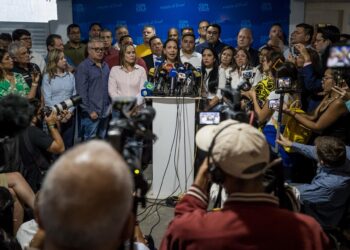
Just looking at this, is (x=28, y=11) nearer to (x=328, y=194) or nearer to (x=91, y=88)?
(x=91, y=88)

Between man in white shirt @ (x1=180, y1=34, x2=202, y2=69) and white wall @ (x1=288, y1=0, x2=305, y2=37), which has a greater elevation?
white wall @ (x1=288, y1=0, x2=305, y2=37)

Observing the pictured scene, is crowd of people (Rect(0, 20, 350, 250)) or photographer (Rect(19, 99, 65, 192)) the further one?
photographer (Rect(19, 99, 65, 192))

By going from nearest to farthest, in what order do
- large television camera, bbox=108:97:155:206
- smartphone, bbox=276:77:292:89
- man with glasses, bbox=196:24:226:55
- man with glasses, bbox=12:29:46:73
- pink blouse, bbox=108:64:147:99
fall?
large television camera, bbox=108:97:155:206, smartphone, bbox=276:77:292:89, pink blouse, bbox=108:64:147:99, man with glasses, bbox=12:29:46:73, man with glasses, bbox=196:24:226:55

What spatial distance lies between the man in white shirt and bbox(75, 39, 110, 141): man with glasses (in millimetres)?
999

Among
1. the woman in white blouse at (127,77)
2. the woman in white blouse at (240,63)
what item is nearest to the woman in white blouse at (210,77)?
the woman in white blouse at (240,63)

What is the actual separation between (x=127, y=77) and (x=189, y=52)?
100 cm

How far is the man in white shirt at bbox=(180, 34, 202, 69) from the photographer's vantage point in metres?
4.89

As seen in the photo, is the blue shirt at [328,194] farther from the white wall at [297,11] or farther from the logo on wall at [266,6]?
the logo on wall at [266,6]

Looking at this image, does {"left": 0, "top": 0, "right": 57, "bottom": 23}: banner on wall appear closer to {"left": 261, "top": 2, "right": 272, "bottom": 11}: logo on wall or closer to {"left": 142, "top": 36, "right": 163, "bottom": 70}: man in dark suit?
{"left": 142, "top": 36, "right": 163, "bottom": 70}: man in dark suit

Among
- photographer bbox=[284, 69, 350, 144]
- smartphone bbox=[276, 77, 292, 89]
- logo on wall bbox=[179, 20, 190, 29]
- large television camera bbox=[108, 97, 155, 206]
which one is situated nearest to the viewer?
large television camera bbox=[108, 97, 155, 206]

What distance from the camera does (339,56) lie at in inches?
55.4

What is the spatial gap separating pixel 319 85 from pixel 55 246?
3.26 meters

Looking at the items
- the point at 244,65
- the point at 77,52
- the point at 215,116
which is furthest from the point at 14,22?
the point at 215,116

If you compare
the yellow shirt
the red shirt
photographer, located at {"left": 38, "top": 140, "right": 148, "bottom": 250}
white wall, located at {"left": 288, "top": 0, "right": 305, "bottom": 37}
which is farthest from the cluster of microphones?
white wall, located at {"left": 288, "top": 0, "right": 305, "bottom": 37}
